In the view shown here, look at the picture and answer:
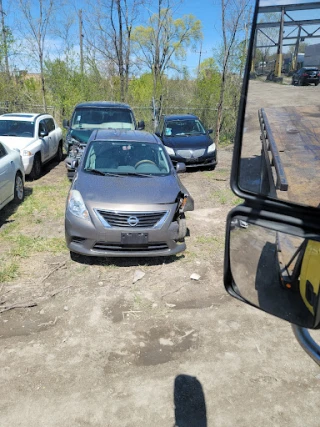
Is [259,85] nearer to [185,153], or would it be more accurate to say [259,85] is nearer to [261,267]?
[261,267]

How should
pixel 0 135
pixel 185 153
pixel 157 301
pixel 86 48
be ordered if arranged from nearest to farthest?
pixel 157 301
pixel 0 135
pixel 185 153
pixel 86 48

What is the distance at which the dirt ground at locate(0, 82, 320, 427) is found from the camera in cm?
275

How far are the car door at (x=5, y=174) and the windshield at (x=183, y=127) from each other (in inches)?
241

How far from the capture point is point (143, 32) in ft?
80.1

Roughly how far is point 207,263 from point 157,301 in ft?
4.11

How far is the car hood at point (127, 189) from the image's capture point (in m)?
4.96

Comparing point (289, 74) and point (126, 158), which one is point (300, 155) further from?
point (126, 158)

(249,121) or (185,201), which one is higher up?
(249,121)

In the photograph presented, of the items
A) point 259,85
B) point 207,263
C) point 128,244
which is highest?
point 259,85

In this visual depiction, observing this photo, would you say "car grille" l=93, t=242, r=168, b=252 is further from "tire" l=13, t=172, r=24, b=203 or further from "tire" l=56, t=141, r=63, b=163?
"tire" l=56, t=141, r=63, b=163

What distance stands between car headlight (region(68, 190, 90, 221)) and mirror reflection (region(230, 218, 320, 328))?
3663 millimetres

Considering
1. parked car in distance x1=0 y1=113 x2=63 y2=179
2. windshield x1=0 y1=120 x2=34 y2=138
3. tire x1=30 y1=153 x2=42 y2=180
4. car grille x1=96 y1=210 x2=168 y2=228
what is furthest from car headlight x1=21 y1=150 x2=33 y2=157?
car grille x1=96 y1=210 x2=168 y2=228

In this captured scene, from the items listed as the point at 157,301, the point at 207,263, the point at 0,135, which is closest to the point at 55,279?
the point at 157,301

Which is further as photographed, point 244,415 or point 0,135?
point 0,135
